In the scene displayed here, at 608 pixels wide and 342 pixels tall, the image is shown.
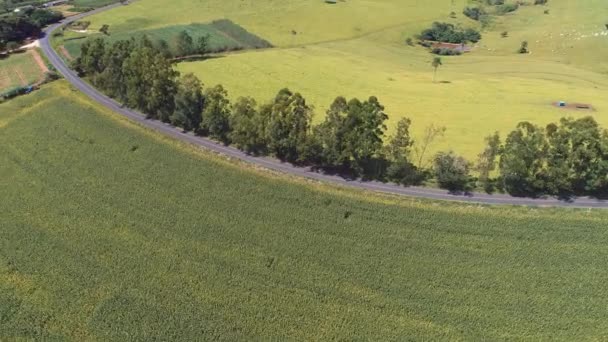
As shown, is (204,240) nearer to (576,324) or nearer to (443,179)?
(443,179)

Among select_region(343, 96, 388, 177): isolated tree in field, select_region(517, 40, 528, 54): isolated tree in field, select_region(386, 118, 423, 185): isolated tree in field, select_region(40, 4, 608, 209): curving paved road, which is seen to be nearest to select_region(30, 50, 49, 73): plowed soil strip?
select_region(40, 4, 608, 209): curving paved road

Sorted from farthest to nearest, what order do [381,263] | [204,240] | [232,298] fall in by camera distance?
1. [204,240]
2. [381,263]
3. [232,298]

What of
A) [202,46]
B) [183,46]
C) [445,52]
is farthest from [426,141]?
[183,46]

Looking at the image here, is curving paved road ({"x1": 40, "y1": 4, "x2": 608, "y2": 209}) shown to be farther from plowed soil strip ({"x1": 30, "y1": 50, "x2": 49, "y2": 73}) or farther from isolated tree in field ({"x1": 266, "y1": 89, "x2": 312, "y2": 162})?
plowed soil strip ({"x1": 30, "y1": 50, "x2": 49, "y2": 73})

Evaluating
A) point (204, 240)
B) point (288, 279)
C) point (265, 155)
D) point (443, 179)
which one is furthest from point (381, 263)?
point (265, 155)

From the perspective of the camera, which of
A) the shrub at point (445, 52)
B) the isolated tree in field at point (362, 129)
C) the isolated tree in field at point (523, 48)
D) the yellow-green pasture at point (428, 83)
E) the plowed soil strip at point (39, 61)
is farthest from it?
the isolated tree in field at point (523, 48)

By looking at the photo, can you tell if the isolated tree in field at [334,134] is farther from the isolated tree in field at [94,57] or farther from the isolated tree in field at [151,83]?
the isolated tree in field at [94,57]

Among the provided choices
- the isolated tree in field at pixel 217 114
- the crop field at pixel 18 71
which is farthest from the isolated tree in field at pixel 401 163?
the crop field at pixel 18 71
